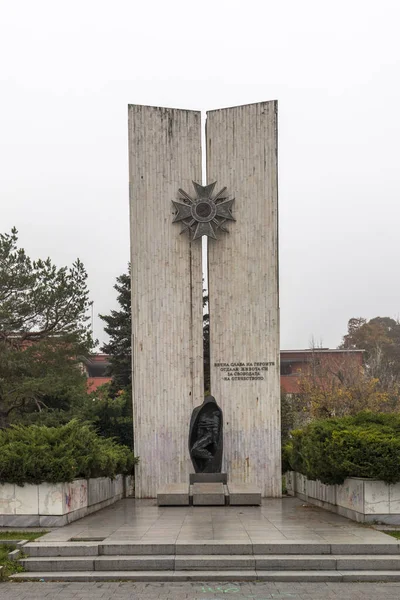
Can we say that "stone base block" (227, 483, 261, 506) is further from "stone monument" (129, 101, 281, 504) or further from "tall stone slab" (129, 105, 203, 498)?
"tall stone slab" (129, 105, 203, 498)

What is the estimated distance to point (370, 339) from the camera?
2231 inches

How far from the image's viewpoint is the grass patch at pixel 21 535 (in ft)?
32.0

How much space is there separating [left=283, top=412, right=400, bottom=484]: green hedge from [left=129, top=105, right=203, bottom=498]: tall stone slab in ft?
17.3

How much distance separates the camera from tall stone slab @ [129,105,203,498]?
60.1ft

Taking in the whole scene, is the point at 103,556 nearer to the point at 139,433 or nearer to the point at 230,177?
the point at 139,433

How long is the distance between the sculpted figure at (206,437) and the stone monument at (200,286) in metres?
1.05

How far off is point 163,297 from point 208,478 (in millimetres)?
5160

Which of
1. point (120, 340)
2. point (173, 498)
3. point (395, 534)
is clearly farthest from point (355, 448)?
point (120, 340)

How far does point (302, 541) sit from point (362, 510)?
2347mm

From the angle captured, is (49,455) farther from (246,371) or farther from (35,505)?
(246,371)

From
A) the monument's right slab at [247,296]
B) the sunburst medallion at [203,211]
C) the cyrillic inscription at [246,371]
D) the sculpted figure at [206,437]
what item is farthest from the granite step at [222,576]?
the sunburst medallion at [203,211]

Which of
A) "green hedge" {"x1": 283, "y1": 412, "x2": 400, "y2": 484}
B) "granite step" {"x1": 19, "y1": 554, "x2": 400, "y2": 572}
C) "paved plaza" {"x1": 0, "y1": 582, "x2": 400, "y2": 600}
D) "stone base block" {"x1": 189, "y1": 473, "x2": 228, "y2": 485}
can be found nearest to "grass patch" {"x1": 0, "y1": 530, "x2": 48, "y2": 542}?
"granite step" {"x1": 19, "y1": 554, "x2": 400, "y2": 572}

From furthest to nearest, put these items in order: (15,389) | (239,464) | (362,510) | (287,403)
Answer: (287,403)
(15,389)
(239,464)
(362,510)

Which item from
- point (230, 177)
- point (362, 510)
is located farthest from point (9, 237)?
point (362, 510)
